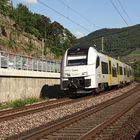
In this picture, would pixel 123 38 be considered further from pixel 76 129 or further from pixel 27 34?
pixel 76 129

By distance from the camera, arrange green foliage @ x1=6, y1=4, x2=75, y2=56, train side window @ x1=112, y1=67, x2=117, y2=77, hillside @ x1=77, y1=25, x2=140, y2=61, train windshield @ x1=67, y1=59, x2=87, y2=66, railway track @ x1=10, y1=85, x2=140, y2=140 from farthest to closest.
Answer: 1. hillside @ x1=77, y1=25, x2=140, y2=61
2. green foliage @ x1=6, y1=4, x2=75, y2=56
3. train side window @ x1=112, y1=67, x2=117, y2=77
4. train windshield @ x1=67, y1=59, x2=87, y2=66
5. railway track @ x1=10, y1=85, x2=140, y2=140

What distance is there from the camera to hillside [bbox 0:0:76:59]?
5506cm

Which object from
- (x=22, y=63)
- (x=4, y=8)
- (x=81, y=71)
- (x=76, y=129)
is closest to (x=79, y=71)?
(x=81, y=71)

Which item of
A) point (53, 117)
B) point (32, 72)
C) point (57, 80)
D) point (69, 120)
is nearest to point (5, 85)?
point (32, 72)

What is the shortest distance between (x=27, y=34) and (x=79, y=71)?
37.5 metres

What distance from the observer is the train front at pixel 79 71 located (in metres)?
27.5

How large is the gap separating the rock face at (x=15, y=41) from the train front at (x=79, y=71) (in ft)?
74.0

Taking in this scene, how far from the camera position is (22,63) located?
88.7 feet

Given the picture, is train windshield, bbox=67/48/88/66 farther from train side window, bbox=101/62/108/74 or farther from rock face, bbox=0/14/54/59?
rock face, bbox=0/14/54/59

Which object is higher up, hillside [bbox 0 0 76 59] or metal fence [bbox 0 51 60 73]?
hillside [bbox 0 0 76 59]

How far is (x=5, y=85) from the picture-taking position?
936 inches

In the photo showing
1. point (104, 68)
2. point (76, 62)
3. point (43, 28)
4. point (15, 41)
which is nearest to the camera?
point (76, 62)

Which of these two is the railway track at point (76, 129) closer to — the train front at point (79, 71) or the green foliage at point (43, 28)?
the train front at point (79, 71)

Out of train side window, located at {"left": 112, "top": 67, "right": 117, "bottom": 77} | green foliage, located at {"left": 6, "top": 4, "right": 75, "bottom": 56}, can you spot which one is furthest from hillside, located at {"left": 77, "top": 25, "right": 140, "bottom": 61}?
train side window, located at {"left": 112, "top": 67, "right": 117, "bottom": 77}
